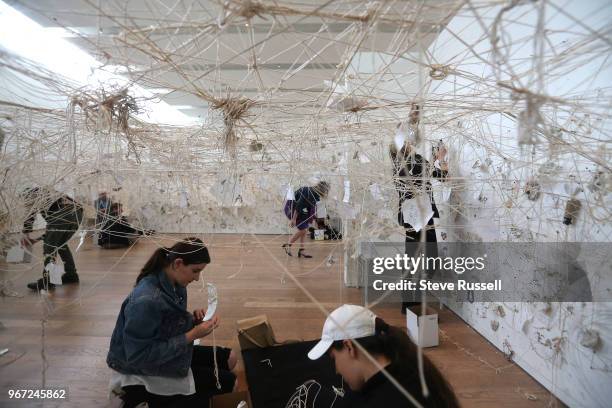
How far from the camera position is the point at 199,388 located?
141cm

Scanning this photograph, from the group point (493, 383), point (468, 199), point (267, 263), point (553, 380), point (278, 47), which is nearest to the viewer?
point (553, 380)

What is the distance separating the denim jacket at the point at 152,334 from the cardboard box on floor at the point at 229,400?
7.4 inches

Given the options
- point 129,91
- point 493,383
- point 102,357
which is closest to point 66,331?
point 102,357

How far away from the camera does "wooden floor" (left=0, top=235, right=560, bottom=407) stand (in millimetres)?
1521

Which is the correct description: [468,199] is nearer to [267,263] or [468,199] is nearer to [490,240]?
[490,240]

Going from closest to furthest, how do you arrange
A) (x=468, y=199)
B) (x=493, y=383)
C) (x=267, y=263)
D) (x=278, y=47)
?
(x=493, y=383) → (x=468, y=199) → (x=278, y=47) → (x=267, y=263)


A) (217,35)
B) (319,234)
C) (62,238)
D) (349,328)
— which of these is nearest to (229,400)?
(349,328)

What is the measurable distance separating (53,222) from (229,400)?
→ 5.47 feet

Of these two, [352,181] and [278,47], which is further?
[278,47]

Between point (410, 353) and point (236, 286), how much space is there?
93.4 inches

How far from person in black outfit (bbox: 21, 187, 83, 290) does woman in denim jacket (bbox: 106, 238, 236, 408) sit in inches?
12.9

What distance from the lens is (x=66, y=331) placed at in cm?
211

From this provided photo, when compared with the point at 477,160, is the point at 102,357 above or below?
below

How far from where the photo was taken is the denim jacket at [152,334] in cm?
121
